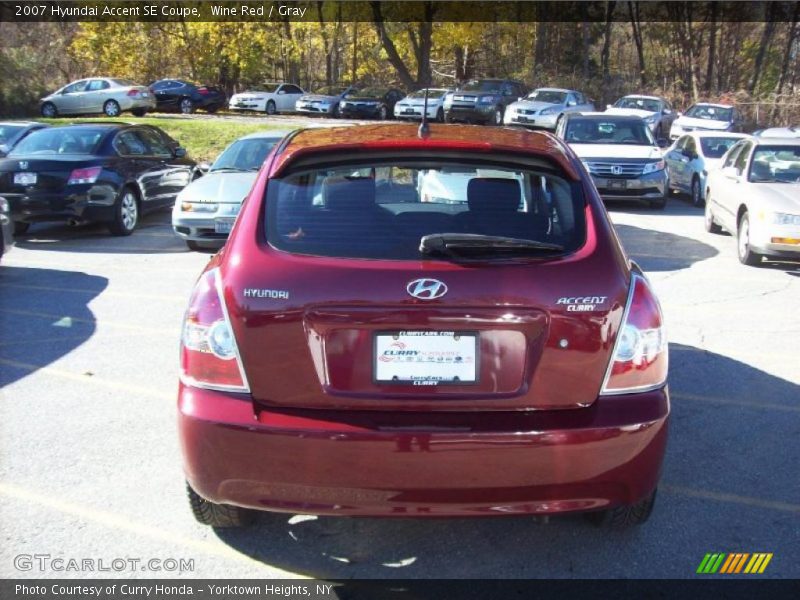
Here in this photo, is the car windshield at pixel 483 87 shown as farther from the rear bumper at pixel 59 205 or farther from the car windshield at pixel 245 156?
the rear bumper at pixel 59 205

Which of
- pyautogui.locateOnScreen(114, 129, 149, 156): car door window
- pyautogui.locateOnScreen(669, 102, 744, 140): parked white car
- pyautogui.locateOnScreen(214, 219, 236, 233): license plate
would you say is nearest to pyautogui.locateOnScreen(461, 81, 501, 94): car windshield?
pyautogui.locateOnScreen(669, 102, 744, 140): parked white car

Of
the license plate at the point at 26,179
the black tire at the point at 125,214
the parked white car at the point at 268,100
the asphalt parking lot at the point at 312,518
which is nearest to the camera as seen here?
the asphalt parking lot at the point at 312,518

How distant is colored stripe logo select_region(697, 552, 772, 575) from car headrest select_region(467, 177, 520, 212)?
66.8 inches

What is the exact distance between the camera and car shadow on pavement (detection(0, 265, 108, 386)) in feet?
20.4

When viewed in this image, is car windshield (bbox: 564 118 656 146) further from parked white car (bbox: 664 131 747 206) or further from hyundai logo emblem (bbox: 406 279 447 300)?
hyundai logo emblem (bbox: 406 279 447 300)

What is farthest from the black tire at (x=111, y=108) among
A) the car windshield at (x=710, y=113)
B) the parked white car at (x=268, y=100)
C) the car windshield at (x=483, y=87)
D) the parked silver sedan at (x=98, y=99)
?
the car windshield at (x=710, y=113)

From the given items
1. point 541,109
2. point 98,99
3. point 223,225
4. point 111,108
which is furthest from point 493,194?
point 98,99

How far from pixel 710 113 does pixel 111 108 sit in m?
21.6

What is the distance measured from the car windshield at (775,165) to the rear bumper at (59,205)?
8.90 m

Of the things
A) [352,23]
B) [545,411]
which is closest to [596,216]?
[545,411]

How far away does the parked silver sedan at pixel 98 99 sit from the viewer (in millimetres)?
30984

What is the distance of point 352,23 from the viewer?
47.5 m

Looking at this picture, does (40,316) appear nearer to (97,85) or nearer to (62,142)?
(62,142)

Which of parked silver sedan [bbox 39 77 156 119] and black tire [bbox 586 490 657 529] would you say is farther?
parked silver sedan [bbox 39 77 156 119]
